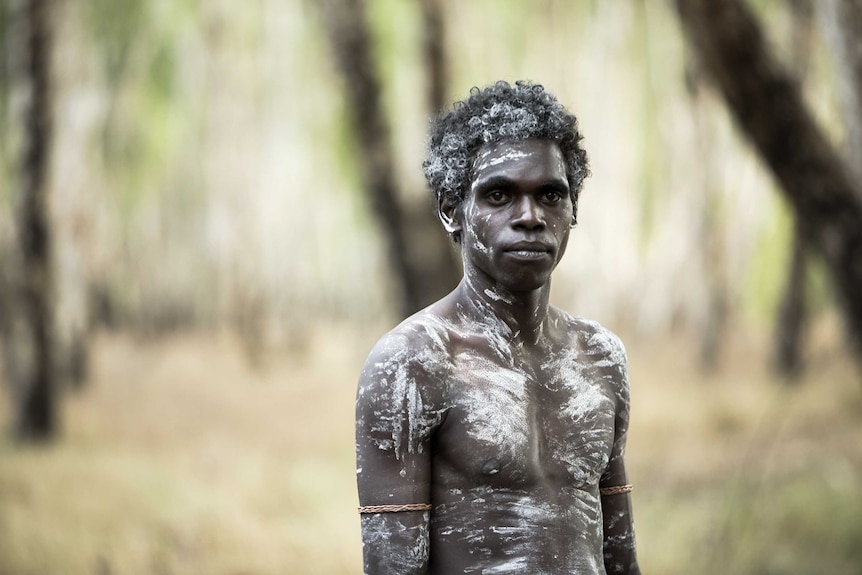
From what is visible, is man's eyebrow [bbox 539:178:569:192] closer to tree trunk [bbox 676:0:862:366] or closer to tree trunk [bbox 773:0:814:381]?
tree trunk [bbox 676:0:862:366]

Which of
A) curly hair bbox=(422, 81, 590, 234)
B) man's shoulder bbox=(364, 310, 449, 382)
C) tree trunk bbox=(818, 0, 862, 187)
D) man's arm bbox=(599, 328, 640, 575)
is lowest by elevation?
man's arm bbox=(599, 328, 640, 575)

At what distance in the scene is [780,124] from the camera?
512 centimetres

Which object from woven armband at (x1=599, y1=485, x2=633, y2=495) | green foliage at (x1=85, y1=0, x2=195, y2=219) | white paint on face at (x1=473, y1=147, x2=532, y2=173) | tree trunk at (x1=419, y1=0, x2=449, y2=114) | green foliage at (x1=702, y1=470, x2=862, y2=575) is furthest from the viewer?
green foliage at (x1=85, y1=0, x2=195, y2=219)

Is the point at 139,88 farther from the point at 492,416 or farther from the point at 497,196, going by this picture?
the point at 492,416

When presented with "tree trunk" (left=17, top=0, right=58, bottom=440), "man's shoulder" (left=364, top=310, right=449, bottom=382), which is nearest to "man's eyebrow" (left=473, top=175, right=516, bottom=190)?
"man's shoulder" (left=364, top=310, right=449, bottom=382)

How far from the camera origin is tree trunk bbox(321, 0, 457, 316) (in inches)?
264

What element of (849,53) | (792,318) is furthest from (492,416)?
(792,318)

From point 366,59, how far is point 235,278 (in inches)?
144

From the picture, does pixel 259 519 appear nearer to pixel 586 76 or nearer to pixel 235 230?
pixel 235 230

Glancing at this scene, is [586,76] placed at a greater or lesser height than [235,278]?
greater

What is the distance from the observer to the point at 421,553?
6.40 feet

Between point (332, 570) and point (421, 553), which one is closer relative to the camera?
point (421, 553)

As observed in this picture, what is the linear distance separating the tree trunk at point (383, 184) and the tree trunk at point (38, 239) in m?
2.51

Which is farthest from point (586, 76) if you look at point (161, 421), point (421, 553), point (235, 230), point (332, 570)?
point (421, 553)
